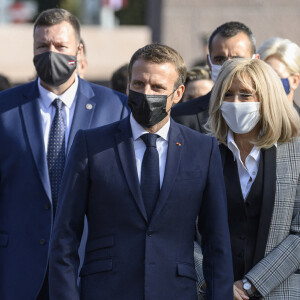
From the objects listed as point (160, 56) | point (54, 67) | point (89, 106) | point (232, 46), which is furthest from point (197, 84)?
point (160, 56)

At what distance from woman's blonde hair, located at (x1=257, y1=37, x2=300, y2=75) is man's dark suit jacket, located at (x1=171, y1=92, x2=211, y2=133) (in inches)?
39.4

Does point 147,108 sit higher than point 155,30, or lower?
higher

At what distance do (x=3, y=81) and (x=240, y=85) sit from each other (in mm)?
3019

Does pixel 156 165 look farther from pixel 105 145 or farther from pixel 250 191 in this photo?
pixel 250 191

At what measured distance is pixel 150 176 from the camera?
3.24 meters

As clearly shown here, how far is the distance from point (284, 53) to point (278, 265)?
2248mm

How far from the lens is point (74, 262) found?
10.7 ft

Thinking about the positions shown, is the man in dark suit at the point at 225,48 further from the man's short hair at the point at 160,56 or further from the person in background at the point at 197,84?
the man's short hair at the point at 160,56

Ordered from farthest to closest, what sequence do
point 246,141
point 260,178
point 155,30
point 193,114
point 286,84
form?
point 155,30, point 286,84, point 193,114, point 246,141, point 260,178

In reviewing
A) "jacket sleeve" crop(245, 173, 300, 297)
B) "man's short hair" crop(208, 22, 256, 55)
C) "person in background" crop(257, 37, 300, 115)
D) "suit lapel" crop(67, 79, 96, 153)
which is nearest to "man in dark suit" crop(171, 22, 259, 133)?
"man's short hair" crop(208, 22, 256, 55)

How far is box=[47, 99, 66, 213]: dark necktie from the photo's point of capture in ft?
13.3

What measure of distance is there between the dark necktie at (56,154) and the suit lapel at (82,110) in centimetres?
5

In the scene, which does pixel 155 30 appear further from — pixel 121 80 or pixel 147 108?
pixel 147 108

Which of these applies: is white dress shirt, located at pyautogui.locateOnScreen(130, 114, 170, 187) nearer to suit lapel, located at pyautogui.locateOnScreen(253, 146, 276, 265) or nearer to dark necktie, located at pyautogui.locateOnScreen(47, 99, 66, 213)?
suit lapel, located at pyautogui.locateOnScreen(253, 146, 276, 265)
